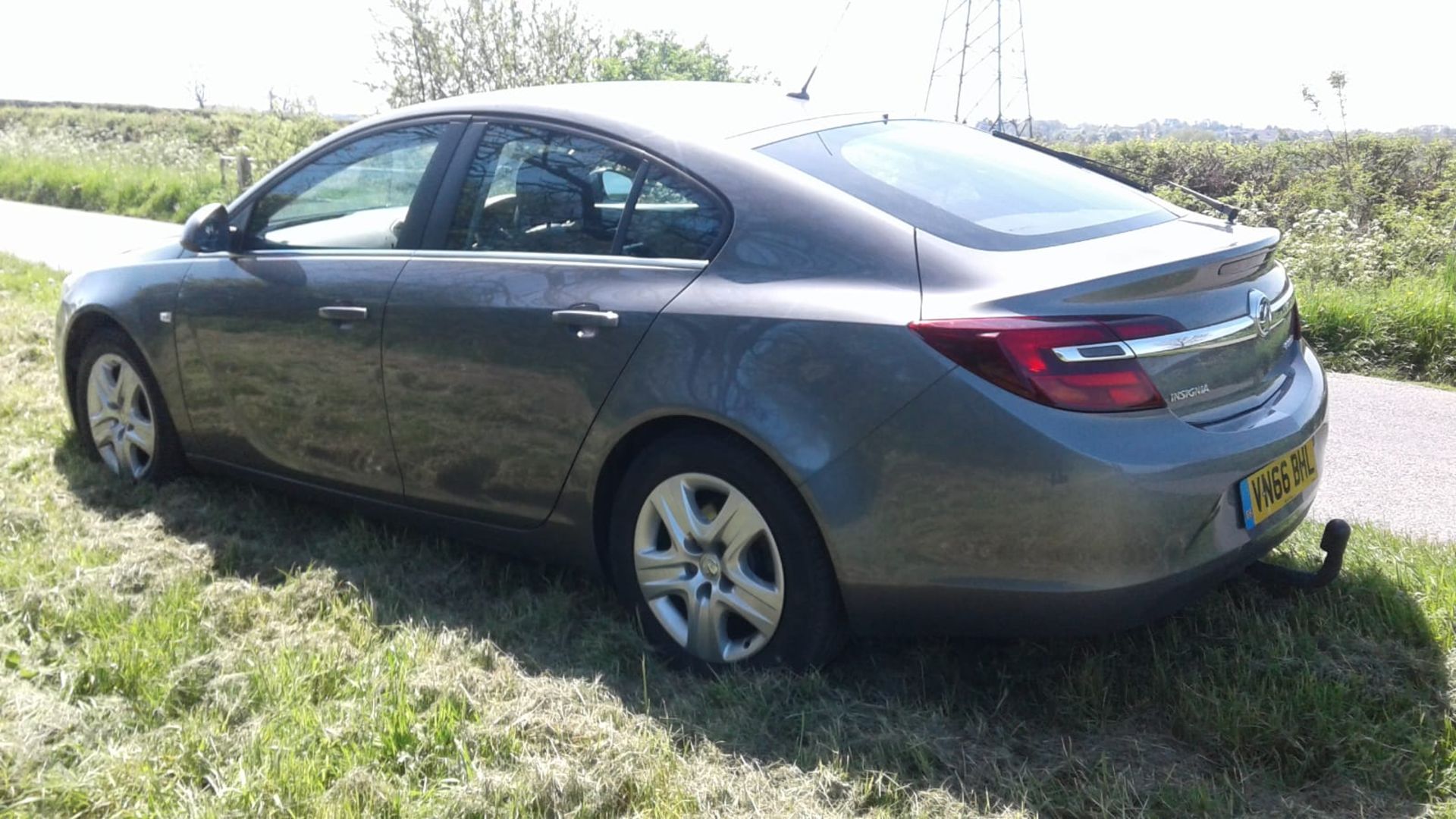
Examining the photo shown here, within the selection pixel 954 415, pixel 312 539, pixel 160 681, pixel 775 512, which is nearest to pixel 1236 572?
pixel 954 415

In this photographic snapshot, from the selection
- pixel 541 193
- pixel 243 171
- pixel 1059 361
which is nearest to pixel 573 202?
pixel 541 193

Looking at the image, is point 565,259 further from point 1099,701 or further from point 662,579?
point 1099,701

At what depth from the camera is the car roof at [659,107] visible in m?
3.44

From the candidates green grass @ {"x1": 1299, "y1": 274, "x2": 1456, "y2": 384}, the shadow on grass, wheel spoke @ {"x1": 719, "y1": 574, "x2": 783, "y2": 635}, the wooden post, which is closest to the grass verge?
the wooden post

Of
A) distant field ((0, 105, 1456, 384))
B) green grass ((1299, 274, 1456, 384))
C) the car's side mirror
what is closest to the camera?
the car's side mirror

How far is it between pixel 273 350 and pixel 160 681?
1372mm

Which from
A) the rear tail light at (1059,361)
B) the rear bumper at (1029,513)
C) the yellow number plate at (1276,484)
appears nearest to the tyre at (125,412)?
the rear bumper at (1029,513)

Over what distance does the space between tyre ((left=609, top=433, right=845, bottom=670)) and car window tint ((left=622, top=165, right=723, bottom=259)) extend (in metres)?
0.52

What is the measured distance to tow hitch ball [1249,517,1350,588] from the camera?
3109 millimetres

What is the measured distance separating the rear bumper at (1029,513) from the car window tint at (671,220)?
77 centimetres

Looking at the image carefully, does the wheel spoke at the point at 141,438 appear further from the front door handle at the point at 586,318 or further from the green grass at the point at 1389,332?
the green grass at the point at 1389,332

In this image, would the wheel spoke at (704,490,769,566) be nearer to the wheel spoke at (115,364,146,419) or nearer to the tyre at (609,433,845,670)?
the tyre at (609,433,845,670)

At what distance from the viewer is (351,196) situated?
14.1 feet

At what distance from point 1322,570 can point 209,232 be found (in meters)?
3.79
